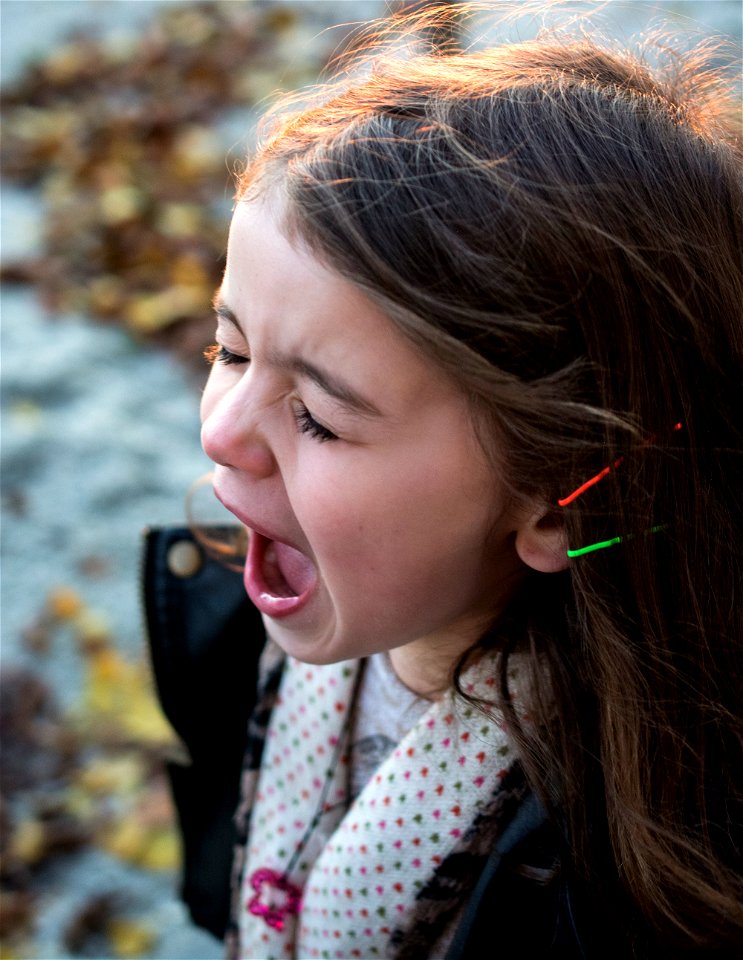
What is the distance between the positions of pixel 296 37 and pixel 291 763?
3.17 m

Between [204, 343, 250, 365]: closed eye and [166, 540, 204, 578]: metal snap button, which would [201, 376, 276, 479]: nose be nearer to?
[204, 343, 250, 365]: closed eye

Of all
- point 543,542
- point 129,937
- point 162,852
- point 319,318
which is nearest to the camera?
point 319,318

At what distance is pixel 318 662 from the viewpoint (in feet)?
3.75

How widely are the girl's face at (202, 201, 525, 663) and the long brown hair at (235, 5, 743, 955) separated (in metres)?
0.03

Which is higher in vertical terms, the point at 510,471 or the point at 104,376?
the point at 104,376

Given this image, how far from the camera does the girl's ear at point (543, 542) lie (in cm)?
108

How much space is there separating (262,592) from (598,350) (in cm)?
47

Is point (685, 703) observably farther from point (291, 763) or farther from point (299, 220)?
point (299, 220)

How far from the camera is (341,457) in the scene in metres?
1.00

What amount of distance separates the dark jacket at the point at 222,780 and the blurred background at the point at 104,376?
315 mm

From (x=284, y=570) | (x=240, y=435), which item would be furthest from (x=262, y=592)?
(x=240, y=435)

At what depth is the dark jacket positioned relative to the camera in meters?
1.11

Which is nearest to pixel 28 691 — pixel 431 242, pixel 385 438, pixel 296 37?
pixel 385 438

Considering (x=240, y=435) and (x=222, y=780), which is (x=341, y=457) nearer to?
(x=240, y=435)
